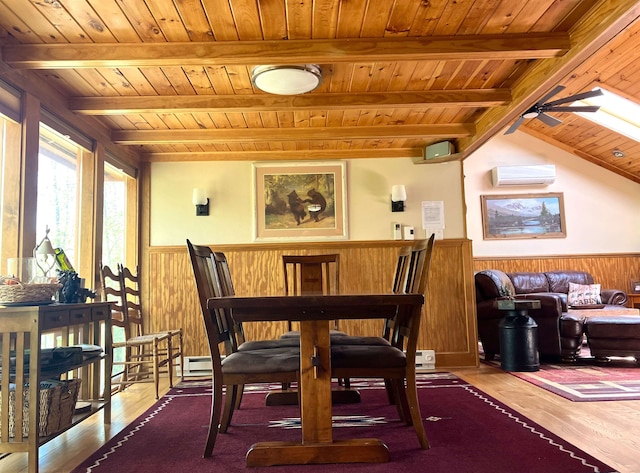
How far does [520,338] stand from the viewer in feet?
14.0

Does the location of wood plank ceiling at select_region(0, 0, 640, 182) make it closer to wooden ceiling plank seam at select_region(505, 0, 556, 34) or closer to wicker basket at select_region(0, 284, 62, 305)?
wooden ceiling plank seam at select_region(505, 0, 556, 34)

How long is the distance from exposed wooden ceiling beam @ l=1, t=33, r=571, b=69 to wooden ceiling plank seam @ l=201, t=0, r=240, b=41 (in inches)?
1.7

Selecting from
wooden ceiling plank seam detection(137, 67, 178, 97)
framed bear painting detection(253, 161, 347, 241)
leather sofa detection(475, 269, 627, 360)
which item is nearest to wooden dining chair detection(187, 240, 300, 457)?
wooden ceiling plank seam detection(137, 67, 178, 97)

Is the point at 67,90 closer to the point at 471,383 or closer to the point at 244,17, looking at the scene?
the point at 244,17

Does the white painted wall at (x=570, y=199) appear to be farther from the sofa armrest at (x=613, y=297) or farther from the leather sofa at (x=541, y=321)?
the leather sofa at (x=541, y=321)

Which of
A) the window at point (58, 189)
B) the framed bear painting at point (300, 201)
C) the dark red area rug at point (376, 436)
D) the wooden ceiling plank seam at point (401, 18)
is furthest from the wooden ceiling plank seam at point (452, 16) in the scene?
the window at point (58, 189)

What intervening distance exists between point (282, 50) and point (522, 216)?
554cm

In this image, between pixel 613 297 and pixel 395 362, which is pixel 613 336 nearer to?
pixel 613 297

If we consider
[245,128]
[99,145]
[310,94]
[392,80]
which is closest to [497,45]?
[392,80]

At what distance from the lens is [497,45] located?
2688 mm

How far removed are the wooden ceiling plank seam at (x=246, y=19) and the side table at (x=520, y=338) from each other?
3.14 m

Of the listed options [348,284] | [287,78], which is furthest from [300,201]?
[287,78]

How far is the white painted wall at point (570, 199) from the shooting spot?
7.09 meters

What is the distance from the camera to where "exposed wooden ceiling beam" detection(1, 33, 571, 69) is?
266 centimetres
